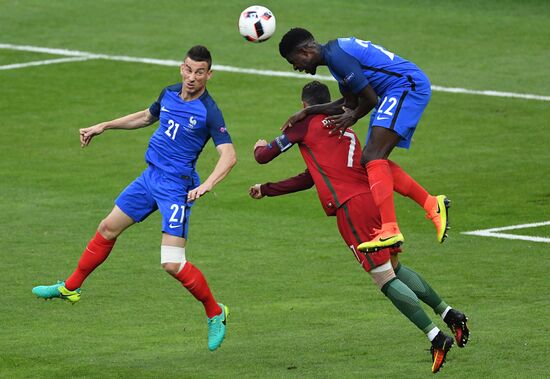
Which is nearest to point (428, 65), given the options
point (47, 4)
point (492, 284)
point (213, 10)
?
point (213, 10)

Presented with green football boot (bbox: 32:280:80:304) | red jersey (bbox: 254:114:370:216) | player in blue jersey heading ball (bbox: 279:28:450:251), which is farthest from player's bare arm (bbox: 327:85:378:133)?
green football boot (bbox: 32:280:80:304)

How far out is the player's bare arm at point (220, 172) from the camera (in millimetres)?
14078

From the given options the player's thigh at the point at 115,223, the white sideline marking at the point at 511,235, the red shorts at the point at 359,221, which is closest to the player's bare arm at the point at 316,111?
the red shorts at the point at 359,221

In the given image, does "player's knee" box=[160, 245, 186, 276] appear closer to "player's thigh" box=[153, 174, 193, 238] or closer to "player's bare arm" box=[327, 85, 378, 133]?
"player's thigh" box=[153, 174, 193, 238]

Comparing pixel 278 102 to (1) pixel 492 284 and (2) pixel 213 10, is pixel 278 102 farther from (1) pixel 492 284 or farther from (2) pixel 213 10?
(1) pixel 492 284

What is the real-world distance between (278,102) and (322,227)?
26.4 feet

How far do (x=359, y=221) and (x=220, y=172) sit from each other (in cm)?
138

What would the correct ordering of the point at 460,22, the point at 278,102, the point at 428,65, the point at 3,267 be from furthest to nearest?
the point at 460,22 < the point at 428,65 < the point at 278,102 < the point at 3,267

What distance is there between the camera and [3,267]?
61.1 feet

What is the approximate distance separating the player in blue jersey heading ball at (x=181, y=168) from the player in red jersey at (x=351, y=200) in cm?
66

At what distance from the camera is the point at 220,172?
46.9 ft

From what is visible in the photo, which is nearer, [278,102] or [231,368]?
[231,368]

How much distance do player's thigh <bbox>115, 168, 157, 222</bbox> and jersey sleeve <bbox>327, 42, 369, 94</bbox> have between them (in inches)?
82.8

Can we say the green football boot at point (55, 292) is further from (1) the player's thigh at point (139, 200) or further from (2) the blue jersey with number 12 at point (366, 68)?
(2) the blue jersey with number 12 at point (366, 68)
